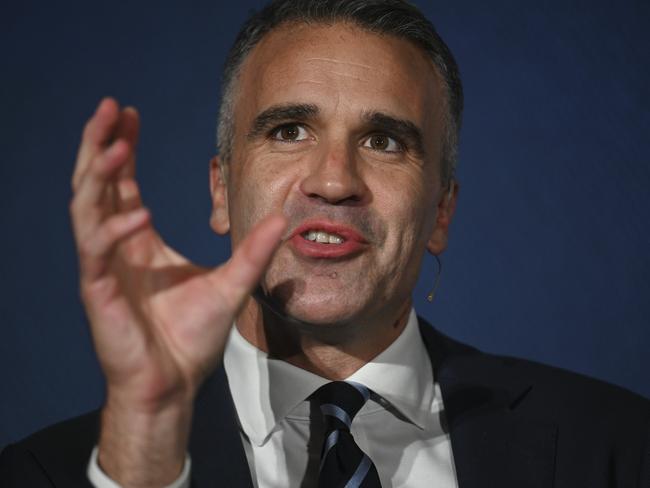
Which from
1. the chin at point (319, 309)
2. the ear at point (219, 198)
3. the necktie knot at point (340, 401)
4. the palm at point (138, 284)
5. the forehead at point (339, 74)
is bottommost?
the necktie knot at point (340, 401)

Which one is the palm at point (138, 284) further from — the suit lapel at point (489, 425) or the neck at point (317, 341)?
the suit lapel at point (489, 425)

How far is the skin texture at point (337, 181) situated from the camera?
1506 mm

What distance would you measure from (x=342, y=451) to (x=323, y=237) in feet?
1.20

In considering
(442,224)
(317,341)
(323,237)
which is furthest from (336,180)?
(442,224)

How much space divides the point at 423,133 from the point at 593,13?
3.00 ft

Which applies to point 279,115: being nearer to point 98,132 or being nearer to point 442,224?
point 442,224

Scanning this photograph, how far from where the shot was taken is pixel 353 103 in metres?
1.58

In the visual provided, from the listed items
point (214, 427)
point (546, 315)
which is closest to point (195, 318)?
point (214, 427)

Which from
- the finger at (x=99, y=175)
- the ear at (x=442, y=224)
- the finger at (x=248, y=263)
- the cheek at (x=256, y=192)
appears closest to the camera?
the finger at (x=99, y=175)

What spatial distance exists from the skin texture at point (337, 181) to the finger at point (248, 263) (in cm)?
38

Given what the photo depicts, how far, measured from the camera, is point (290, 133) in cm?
161

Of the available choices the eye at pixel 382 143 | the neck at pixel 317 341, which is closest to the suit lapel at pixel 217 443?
the neck at pixel 317 341

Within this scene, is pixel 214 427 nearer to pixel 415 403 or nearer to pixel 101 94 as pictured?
pixel 415 403

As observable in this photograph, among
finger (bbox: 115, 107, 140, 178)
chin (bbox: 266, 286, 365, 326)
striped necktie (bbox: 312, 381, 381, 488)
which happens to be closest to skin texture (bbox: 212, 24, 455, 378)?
Result: chin (bbox: 266, 286, 365, 326)
